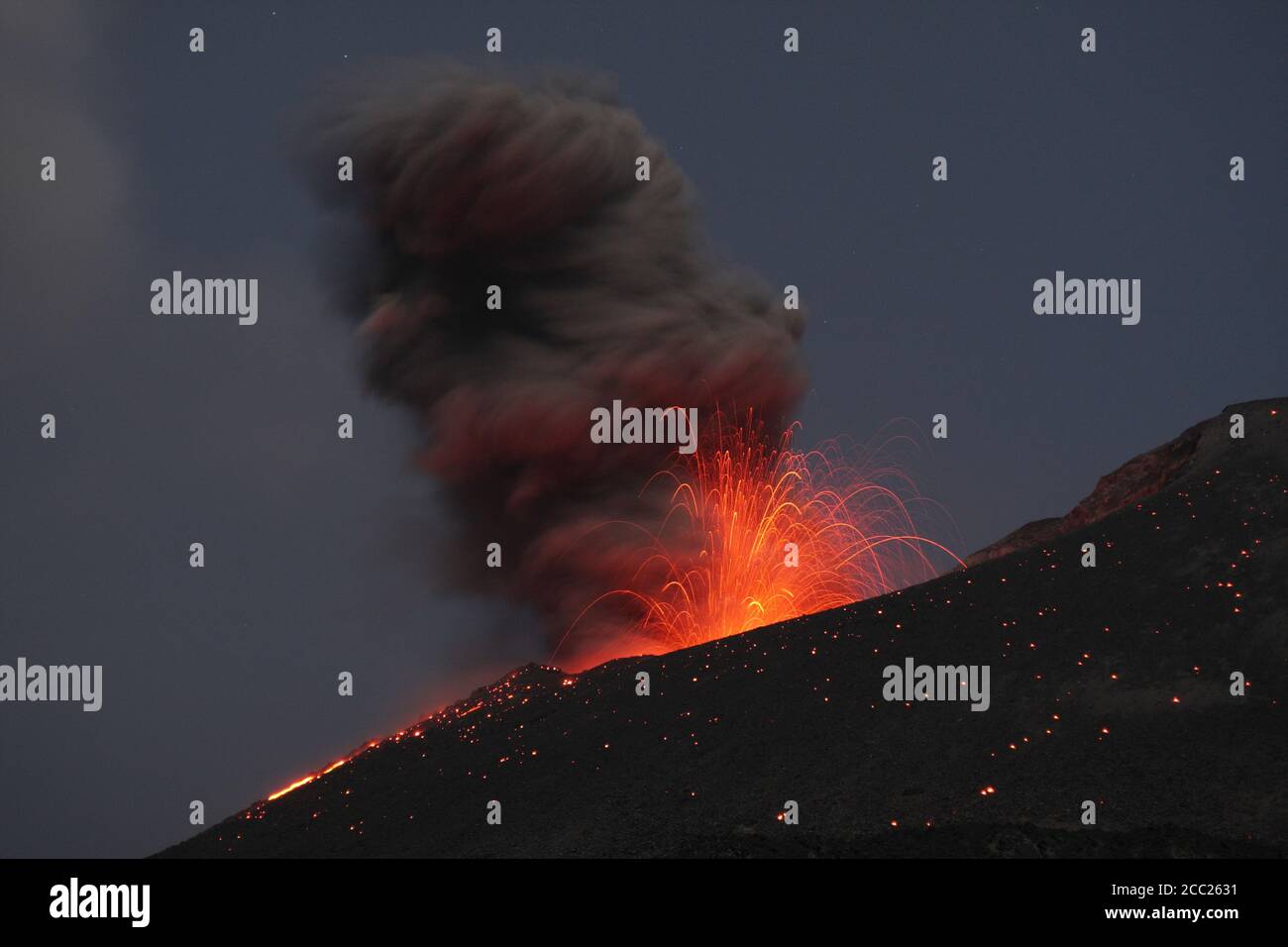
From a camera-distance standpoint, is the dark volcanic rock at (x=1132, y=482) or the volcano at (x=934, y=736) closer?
the volcano at (x=934, y=736)

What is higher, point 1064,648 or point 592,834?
point 1064,648

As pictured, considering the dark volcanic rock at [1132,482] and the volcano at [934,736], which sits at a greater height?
the dark volcanic rock at [1132,482]

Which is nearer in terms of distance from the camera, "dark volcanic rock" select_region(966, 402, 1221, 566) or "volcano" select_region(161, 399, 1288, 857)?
"volcano" select_region(161, 399, 1288, 857)

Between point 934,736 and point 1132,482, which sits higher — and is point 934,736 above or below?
below

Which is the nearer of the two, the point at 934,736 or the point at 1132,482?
the point at 934,736

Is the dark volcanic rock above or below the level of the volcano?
above
